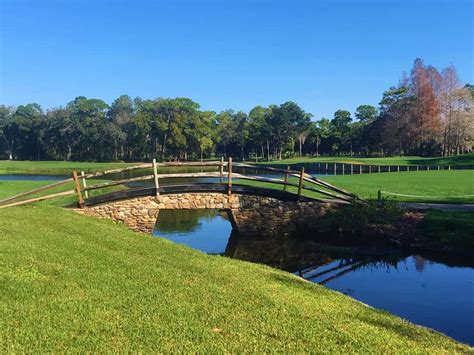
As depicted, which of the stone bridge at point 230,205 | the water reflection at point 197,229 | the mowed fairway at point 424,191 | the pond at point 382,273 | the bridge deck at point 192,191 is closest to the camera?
the pond at point 382,273

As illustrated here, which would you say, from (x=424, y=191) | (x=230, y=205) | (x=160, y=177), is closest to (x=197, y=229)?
(x=230, y=205)

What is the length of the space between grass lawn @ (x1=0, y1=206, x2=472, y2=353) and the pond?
232 centimetres

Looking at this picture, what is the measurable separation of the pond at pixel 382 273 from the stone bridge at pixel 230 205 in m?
1.05

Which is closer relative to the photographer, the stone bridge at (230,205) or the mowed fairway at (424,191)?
the stone bridge at (230,205)

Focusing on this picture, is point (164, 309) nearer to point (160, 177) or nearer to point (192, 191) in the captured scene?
point (160, 177)

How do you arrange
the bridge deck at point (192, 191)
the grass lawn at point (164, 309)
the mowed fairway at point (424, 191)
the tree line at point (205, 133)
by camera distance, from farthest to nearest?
the tree line at point (205, 133) → the mowed fairway at point (424, 191) → the bridge deck at point (192, 191) → the grass lawn at point (164, 309)

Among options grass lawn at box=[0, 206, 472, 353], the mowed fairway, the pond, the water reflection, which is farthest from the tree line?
grass lawn at box=[0, 206, 472, 353]

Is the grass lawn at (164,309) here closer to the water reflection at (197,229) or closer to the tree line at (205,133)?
the water reflection at (197,229)

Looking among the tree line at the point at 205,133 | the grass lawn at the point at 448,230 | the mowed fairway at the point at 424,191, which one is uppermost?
the tree line at the point at 205,133

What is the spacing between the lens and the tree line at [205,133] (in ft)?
286

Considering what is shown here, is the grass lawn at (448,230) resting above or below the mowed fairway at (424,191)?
below

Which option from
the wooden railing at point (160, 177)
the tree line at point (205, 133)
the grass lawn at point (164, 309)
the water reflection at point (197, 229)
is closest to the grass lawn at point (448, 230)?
the wooden railing at point (160, 177)

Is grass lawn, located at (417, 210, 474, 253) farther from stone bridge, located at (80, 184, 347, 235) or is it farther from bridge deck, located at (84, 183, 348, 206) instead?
stone bridge, located at (80, 184, 347, 235)

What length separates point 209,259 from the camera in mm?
10812
